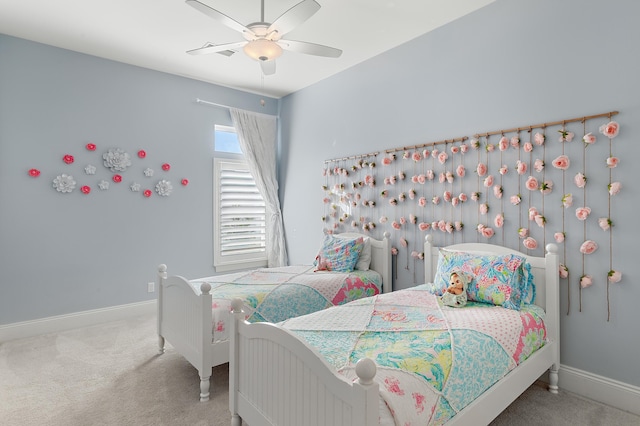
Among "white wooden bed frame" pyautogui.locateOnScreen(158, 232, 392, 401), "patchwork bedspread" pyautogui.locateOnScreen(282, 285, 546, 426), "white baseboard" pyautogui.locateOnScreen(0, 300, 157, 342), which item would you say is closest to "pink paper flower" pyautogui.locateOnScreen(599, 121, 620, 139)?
"patchwork bedspread" pyautogui.locateOnScreen(282, 285, 546, 426)

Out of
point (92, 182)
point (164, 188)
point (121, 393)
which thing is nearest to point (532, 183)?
point (121, 393)

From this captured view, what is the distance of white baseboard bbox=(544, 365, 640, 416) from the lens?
227cm

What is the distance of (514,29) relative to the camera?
9.19 feet

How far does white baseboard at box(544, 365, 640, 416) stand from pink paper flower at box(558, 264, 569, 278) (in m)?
0.67

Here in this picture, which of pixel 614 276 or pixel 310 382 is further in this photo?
pixel 614 276

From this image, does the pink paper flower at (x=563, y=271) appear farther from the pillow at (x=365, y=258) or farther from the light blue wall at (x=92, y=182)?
the light blue wall at (x=92, y=182)

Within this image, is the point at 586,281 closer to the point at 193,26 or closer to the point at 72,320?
the point at 193,26

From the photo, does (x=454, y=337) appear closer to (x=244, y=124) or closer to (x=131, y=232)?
(x=131, y=232)

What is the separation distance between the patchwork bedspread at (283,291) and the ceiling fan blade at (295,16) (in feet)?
6.36

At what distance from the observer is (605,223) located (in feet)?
7.68

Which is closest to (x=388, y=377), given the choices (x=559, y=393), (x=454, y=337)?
(x=454, y=337)

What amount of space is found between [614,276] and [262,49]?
2808 mm

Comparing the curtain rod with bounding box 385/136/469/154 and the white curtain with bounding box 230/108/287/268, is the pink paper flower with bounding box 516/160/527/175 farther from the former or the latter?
the white curtain with bounding box 230/108/287/268

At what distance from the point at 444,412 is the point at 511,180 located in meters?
1.96
